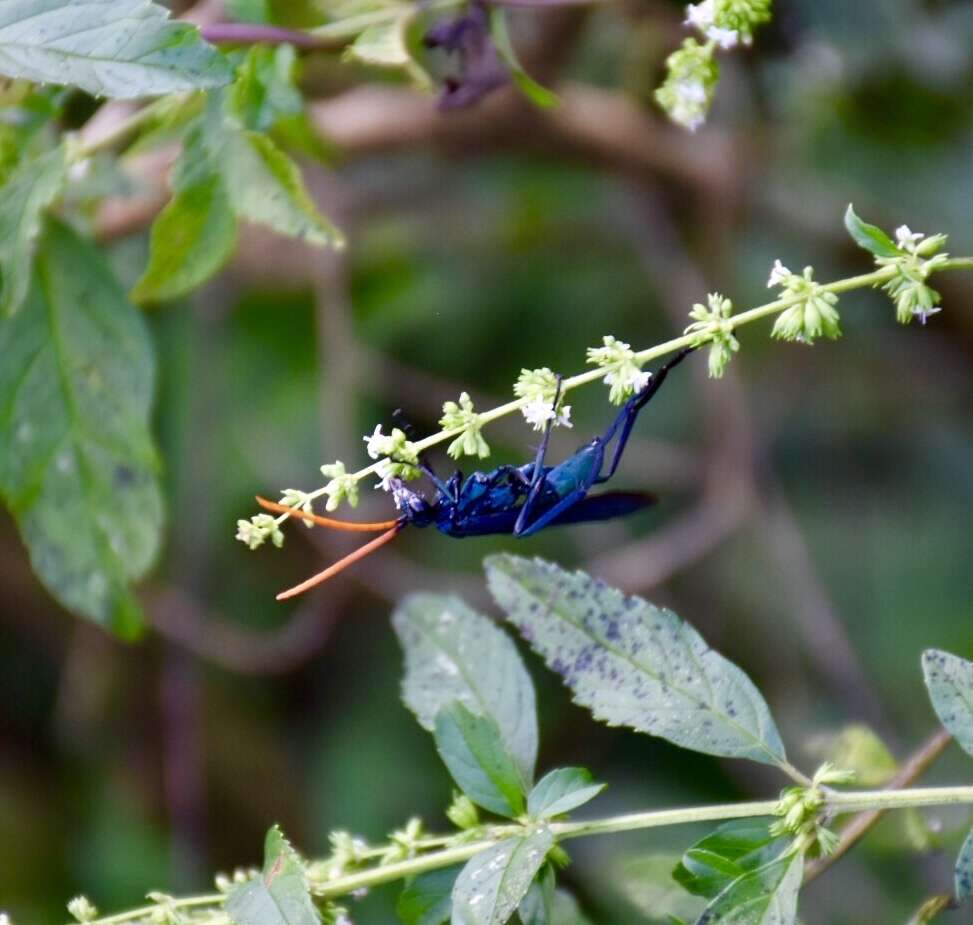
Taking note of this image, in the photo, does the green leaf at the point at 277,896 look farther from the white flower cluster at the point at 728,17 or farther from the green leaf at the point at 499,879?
the white flower cluster at the point at 728,17

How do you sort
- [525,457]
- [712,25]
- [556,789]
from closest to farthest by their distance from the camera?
[556,789], [712,25], [525,457]

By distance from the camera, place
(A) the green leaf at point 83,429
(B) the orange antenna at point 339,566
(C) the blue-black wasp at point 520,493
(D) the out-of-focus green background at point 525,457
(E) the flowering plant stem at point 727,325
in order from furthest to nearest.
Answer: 1. (D) the out-of-focus green background at point 525,457
2. (A) the green leaf at point 83,429
3. (C) the blue-black wasp at point 520,493
4. (B) the orange antenna at point 339,566
5. (E) the flowering plant stem at point 727,325

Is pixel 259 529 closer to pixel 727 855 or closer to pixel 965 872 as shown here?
pixel 727 855

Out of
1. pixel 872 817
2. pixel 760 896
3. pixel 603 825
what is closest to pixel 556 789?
pixel 603 825

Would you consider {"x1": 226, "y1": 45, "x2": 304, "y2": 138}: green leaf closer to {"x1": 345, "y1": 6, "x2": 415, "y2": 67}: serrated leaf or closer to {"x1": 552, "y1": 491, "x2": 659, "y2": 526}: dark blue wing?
{"x1": 345, "y1": 6, "x2": 415, "y2": 67}: serrated leaf

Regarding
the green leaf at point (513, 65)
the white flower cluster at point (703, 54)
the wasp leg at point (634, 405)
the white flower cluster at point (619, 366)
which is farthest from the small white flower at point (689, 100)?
the white flower cluster at point (619, 366)

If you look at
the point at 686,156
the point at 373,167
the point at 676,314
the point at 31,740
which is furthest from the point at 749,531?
the point at 31,740

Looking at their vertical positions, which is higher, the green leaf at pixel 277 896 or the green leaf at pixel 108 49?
the green leaf at pixel 108 49
